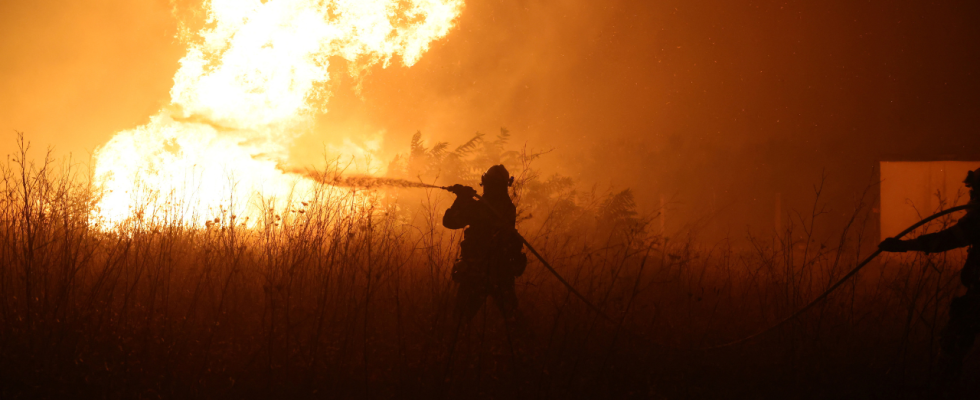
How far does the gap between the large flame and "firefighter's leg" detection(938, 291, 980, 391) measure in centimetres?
847

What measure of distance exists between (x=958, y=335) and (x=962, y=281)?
1.19 feet

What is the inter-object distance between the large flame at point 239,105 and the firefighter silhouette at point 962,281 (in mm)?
8296

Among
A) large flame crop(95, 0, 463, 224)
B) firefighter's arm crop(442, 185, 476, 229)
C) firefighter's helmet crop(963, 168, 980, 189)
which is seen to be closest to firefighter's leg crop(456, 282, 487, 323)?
firefighter's arm crop(442, 185, 476, 229)

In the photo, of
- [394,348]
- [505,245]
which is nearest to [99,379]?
[394,348]

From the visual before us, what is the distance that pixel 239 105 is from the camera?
986 centimetres

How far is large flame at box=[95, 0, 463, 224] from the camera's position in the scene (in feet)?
31.8

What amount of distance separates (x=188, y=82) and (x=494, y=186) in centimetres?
837

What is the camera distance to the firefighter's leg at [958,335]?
3.56 m

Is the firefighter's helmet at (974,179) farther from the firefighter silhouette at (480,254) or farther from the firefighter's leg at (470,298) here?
the firefighter's leg at (470,298)

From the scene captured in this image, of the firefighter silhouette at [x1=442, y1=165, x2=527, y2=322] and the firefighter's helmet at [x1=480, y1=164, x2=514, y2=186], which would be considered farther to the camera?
the firefighter's helmet at [x1=480, y1=164, x2=514, y2=186]

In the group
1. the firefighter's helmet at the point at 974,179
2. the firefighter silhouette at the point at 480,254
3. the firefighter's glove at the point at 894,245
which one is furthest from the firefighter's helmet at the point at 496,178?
the firefighter's helmet at the point at 974,179

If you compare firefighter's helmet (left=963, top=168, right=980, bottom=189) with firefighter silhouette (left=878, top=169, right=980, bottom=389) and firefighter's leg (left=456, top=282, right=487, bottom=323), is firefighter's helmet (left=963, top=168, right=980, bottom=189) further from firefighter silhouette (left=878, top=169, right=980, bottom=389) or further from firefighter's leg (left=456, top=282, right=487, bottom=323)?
firefighter's leg (left=456, top=282, right=487, bottom=323)

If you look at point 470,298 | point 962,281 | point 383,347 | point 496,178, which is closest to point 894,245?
point 962,281

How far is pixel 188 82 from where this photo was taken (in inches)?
411
